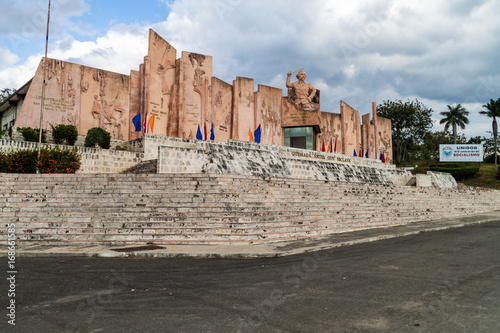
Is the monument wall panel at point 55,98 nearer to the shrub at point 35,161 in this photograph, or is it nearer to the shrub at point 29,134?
the shrub at point 29,134

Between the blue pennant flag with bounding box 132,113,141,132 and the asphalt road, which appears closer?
the asphalt road

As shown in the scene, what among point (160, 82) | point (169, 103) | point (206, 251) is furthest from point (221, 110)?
point (206, 251)

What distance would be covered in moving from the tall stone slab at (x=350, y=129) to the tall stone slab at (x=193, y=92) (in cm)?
1446

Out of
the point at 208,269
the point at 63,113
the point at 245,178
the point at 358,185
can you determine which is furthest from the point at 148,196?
the point at 63,113

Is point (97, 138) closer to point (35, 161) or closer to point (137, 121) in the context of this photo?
point (137, 121)

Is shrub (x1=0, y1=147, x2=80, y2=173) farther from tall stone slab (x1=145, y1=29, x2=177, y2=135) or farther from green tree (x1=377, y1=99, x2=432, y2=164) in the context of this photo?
green tree (x1=377, y1=99, x2=432, y2=164)

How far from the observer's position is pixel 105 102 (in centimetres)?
2006

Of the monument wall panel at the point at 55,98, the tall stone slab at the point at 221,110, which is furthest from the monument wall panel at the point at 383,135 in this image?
the monument wall panel at the point at 55,98

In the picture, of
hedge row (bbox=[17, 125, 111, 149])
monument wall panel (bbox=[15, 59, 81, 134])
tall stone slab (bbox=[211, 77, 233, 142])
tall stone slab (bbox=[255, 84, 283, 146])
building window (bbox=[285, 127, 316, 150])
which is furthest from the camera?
building window (bbox=[285, 127, 316, 150])

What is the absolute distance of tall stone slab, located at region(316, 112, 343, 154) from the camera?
97.0ft

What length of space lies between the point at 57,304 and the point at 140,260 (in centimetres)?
265

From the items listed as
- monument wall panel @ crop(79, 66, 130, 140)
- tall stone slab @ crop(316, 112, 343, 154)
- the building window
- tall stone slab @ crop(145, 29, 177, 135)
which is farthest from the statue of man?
monument wall panel @ crop(79, 66, 130, 140)

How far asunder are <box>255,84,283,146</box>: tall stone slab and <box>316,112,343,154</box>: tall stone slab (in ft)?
14.2

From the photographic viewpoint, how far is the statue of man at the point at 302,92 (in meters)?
27.2
